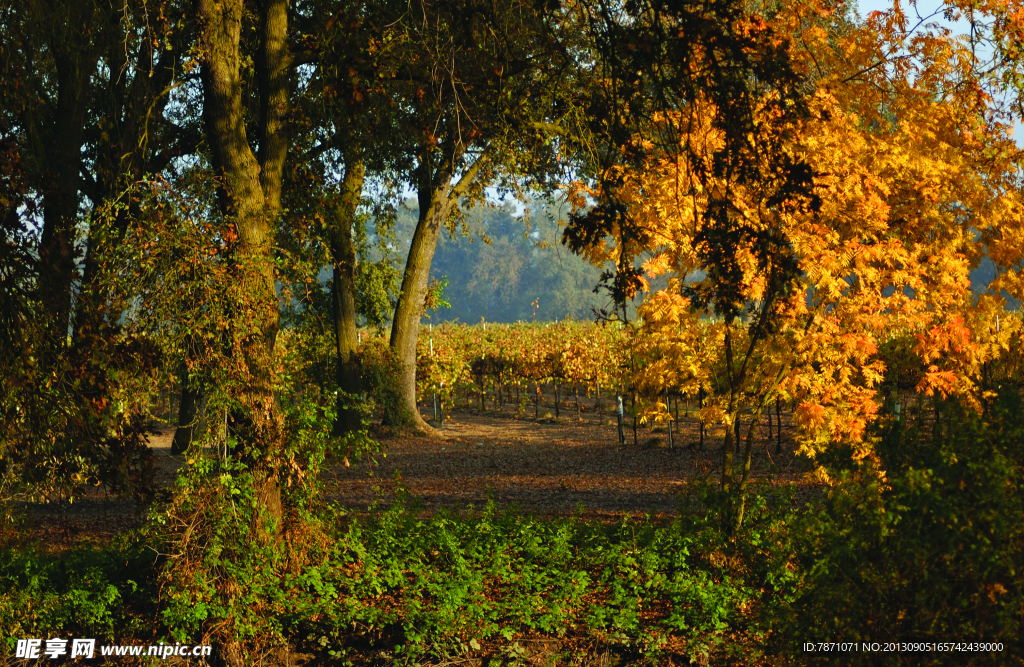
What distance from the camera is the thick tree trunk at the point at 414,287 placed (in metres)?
14.8

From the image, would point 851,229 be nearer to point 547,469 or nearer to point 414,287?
point 547,469

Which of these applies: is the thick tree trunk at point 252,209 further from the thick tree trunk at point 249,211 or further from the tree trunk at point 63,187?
the tree trunk at point 63,187

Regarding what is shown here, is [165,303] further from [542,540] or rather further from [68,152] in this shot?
[68,152]

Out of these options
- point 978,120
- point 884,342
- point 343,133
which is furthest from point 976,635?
point 884,342

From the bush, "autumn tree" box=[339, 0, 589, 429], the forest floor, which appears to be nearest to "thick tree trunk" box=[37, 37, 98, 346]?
the forest floor

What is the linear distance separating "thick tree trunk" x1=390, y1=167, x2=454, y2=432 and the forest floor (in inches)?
42.7

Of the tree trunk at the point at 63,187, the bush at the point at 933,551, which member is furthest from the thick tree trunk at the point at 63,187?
the bush at the point at 933,551

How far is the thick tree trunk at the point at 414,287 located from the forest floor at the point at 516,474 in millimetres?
1084

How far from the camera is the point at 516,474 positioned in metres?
12.0

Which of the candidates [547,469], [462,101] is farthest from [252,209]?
[547,469]

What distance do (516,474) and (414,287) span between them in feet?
16.2

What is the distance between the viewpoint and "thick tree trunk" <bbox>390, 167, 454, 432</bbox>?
583 inches

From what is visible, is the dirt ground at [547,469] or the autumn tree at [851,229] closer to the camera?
the autumn tree at [851,229]

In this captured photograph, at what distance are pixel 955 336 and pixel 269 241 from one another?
5.31m
